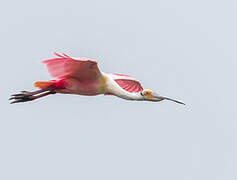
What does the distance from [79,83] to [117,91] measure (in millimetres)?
720

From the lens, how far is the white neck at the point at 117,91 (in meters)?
13.3

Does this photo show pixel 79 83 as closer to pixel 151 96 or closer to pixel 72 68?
pixel 72 68

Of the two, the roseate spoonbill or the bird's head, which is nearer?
the roseate spoonbill

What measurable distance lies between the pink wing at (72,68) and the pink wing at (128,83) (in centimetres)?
157

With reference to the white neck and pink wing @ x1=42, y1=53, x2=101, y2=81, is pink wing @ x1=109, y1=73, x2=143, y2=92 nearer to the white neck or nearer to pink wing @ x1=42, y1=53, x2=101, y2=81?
the white neck

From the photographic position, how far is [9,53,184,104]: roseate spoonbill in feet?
40.9

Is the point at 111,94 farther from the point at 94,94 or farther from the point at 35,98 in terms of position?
the point at 35,98

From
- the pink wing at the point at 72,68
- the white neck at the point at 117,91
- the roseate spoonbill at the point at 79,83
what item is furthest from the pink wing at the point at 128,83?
the pink wing at the point at 72,68

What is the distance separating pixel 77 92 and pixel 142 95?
3.96 ft

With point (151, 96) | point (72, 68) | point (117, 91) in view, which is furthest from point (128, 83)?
point (72, 68)

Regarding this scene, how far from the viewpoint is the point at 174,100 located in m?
13.7

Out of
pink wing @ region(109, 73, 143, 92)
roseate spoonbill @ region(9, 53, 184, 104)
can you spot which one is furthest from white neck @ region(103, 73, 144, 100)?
pink wing @ region(109, 73, 143, 92)

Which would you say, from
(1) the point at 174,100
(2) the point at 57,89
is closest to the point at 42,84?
(2) the point at 57,89

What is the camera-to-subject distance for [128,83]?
1474cm
